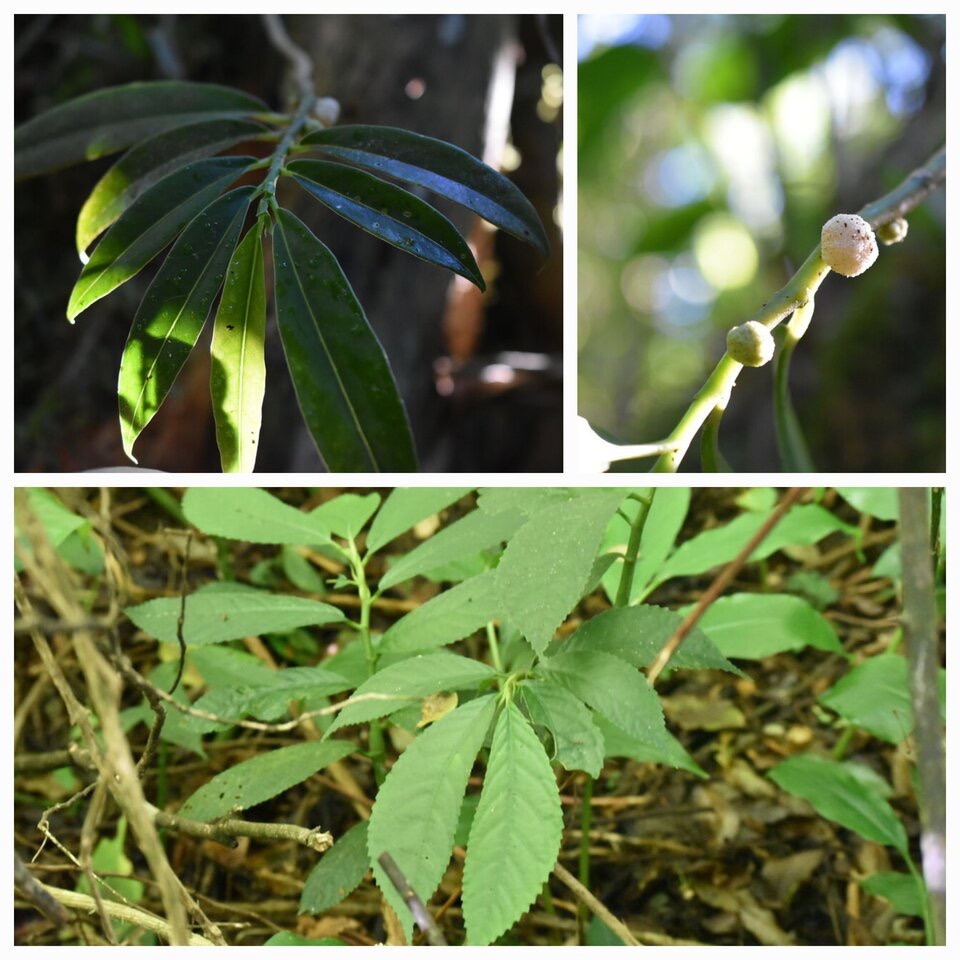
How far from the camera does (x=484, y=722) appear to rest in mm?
570

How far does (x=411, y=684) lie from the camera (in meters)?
0.59

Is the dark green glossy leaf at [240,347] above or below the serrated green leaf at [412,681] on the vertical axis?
above

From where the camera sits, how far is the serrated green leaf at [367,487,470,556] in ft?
2.22

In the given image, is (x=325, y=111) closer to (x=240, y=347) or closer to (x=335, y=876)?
(x=240, y=347)

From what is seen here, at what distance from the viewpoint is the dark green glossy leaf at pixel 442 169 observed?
0.63 metres

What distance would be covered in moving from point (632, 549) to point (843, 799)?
0.25 m

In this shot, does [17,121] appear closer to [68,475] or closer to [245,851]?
[68,475]

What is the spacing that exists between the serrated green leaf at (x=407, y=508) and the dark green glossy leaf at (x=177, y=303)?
17 centimetres

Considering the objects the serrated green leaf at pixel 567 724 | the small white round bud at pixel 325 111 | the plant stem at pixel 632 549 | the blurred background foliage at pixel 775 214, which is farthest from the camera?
the blurred background foliage at pixel 775 214

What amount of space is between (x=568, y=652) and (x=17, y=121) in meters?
0.75

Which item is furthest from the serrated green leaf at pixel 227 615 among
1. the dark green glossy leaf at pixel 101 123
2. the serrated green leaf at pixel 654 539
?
the dark green glossy leaf at pixel 101 123

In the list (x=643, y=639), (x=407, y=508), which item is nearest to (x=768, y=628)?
(x=643, y=639)

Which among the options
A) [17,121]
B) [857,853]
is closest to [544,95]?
[17,121]

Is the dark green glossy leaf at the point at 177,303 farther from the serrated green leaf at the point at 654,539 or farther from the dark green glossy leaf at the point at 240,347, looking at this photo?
the serrated green leaf at the point at 654,539
